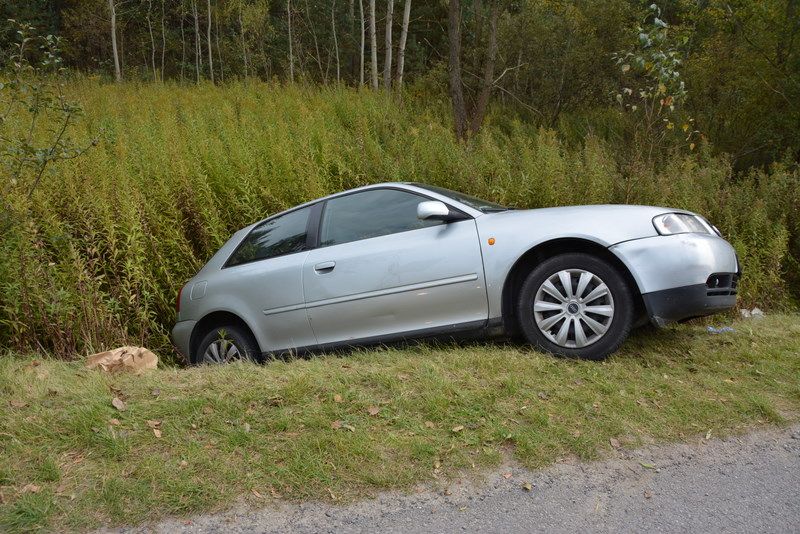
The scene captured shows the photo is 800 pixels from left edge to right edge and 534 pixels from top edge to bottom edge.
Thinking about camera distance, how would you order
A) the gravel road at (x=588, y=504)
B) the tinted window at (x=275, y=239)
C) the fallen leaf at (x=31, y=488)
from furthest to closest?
the tinted window at (x=275, y=239) → the fallen leaf at (x=31, y=488) → the gravel road at (x=588, y=504)

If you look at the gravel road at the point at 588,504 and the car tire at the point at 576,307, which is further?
the car tire at the point at 576,307

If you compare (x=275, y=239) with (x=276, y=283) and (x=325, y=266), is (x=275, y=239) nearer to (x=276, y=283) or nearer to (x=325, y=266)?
(x=276, y=283)

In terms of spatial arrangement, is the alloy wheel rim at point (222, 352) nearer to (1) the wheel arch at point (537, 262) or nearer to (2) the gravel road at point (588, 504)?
(1) the wheel arch at point (537, 262)

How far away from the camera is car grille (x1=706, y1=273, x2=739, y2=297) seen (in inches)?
184

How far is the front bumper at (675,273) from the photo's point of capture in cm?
457

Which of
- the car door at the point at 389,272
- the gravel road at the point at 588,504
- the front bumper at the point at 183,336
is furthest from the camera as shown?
the front bumper at the point at 183,336

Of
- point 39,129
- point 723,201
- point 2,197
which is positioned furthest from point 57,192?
point 723,201

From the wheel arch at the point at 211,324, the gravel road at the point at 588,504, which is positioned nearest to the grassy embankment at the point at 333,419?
the gravel road at the point at 588,504

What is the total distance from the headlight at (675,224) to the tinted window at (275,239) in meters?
2.90

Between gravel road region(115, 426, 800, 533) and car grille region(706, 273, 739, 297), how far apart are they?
1.32m

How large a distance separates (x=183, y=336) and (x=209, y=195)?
7.52 feet

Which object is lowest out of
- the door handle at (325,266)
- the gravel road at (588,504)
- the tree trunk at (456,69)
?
the gravel road at (588,504)

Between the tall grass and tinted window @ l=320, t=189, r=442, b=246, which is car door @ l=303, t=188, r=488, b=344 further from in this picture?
the tall grass

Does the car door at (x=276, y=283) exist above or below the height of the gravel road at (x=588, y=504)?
above
